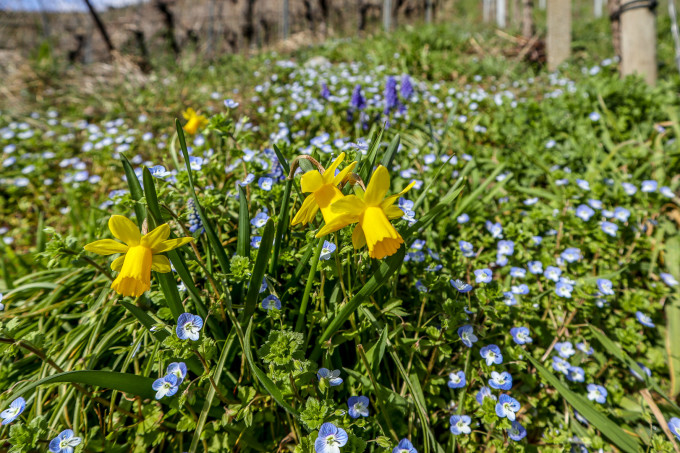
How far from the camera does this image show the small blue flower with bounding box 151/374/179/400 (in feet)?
3.58

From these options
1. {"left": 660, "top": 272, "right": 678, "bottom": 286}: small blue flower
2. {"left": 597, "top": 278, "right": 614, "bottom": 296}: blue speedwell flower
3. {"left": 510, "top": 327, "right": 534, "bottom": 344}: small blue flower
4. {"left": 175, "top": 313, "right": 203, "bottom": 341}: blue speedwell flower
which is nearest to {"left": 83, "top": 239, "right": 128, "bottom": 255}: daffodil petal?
{"left": 175, "top": 313, "right": 203, "bottom": 341}: blue speedwell flower

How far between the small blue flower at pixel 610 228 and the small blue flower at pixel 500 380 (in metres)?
1.13

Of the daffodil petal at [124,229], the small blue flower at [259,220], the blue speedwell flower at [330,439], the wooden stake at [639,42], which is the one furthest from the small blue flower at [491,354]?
the wooden stake at [639,42]

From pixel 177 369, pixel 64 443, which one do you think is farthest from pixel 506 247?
pixel 64 443

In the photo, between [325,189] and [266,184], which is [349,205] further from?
[266,184]

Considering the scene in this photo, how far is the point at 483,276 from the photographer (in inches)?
65.5

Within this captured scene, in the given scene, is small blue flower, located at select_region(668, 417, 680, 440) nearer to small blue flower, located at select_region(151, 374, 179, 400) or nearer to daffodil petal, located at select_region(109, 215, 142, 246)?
small blue flower, located at select_region(151, 374, 179, 400)

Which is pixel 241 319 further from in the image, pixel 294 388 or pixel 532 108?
pixel 532 108

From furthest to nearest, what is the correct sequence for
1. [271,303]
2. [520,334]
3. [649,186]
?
1. [649,186]
2. [520,334]
3. [271,303]

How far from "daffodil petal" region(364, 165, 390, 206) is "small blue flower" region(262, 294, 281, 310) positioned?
51cm

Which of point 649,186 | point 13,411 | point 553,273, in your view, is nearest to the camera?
point 13,411

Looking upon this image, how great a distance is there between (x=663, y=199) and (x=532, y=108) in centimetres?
125

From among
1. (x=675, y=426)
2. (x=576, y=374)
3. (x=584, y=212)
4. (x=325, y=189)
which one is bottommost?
(x=675, y=426)

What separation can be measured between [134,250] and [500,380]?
1.36 meters
